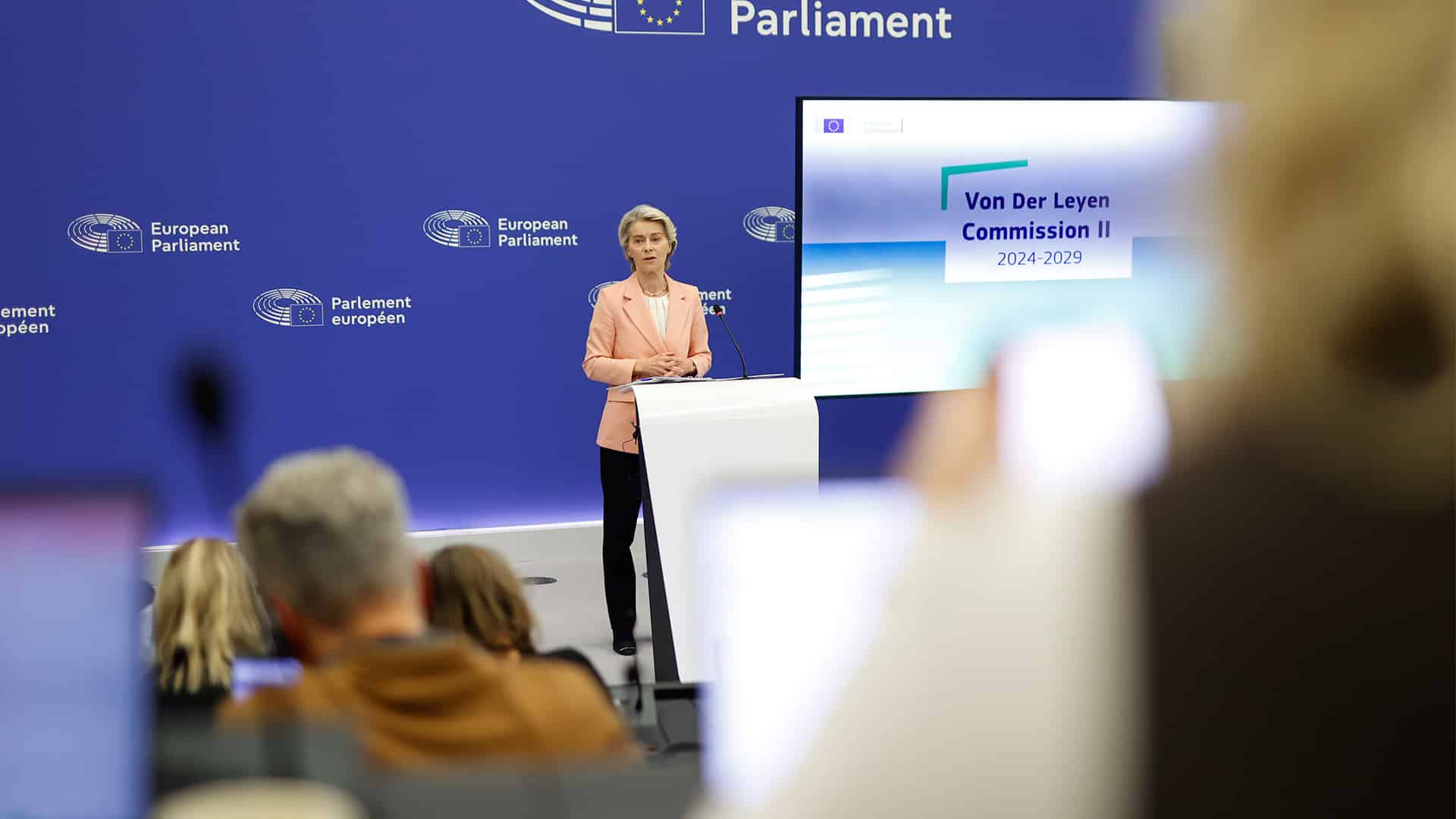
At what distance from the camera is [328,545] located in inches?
32.5

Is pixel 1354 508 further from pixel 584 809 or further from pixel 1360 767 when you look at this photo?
pixel 584 809

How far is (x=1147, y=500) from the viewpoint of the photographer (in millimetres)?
407

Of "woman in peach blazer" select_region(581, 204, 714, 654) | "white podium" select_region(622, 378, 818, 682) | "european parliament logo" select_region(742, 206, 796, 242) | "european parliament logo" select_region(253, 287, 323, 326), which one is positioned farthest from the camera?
"european parliament logo" select_region(742, 206, 796, 242)

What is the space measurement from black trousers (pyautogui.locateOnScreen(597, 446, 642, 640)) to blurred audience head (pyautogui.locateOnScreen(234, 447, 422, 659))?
312 centimetres

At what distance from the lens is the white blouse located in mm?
4539

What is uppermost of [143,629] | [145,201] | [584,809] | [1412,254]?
[145,201]

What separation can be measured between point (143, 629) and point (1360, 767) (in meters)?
0.46

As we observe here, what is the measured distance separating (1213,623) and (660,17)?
5.42 meters

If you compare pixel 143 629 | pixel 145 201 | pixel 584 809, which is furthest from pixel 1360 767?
pixel 145 201

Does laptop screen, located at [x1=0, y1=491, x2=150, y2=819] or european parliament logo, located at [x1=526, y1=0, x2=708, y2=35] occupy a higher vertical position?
european parliament logo, located at [x1=526, y1=0, x2=708, y2=35]

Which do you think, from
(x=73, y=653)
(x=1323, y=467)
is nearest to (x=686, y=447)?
(x=73, y=653)

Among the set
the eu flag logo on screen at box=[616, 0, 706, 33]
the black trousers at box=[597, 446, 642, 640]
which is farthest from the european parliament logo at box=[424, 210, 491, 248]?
the black trousers at box=[597, 446, 642, 640]

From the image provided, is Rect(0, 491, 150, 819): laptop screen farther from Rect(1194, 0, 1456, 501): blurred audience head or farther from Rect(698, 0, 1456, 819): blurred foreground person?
Rect(1194, 0, 1456, 501): blurred audience head

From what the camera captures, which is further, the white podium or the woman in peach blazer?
the woman in peach blazer
